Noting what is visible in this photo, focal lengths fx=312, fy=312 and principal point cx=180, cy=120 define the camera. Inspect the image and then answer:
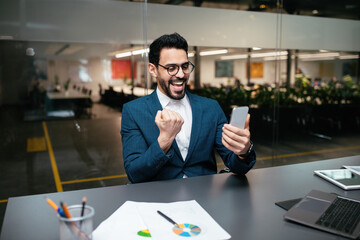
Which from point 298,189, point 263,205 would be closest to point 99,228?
point 263,205

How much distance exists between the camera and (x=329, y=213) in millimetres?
1212

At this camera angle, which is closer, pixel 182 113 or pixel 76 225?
pixel 76 225

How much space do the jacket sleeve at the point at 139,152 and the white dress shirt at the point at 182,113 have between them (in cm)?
20

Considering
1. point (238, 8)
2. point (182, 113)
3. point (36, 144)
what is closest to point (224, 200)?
point (182, 113)

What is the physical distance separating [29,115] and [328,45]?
4414 millimetres

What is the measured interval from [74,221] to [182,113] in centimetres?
130

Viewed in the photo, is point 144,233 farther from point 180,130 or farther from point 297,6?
point 297,6

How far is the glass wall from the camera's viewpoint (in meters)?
3.52

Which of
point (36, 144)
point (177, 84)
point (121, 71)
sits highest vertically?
point (121, 71)

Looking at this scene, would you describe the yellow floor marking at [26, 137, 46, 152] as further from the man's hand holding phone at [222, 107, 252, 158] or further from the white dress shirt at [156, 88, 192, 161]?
the man's hand holding phone at [222, 107, 252, 158]

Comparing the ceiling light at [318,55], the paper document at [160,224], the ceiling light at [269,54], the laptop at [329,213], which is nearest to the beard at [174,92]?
the paper document at [160,224]

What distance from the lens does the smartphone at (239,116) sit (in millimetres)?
1375

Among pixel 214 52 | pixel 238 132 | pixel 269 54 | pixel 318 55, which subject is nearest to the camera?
pixel 238 132

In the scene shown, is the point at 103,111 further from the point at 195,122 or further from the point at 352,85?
the point at 352,85
